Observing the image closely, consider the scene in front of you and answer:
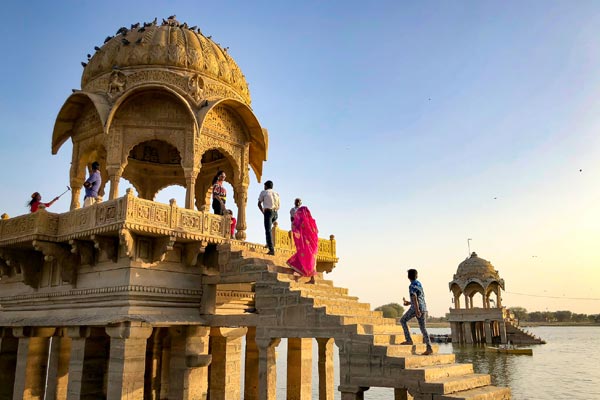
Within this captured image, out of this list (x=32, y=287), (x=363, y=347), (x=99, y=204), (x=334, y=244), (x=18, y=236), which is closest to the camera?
(x=363, y=347)

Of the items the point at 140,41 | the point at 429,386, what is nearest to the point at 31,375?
the point at 140,41

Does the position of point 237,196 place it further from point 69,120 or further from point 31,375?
point 31,375

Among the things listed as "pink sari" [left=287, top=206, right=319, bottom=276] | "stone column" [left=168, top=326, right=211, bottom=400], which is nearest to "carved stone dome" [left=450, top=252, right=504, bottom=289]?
"pink sari" [left=287, top=206, right=319, bottom=276]

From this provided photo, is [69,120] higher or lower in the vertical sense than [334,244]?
higher

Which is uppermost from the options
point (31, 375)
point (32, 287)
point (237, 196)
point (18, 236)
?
point (237, 196)

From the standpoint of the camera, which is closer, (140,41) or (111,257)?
(111,257)

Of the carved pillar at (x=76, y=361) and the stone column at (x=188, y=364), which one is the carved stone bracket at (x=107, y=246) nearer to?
the carved pillar at (x=76, y=361)

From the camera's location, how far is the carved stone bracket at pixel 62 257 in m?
12.2

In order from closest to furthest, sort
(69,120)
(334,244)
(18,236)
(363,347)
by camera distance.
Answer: (363,347), (18,236), (69,120), (334,244)

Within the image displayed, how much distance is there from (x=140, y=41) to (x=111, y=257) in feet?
20.2

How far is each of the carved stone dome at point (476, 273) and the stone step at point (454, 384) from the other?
4410 centimetres

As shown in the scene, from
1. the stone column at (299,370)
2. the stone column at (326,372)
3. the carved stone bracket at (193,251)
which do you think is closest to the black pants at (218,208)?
the carved stone bracket at (193,251)

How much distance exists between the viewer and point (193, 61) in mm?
14102

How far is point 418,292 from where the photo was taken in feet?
31.9
